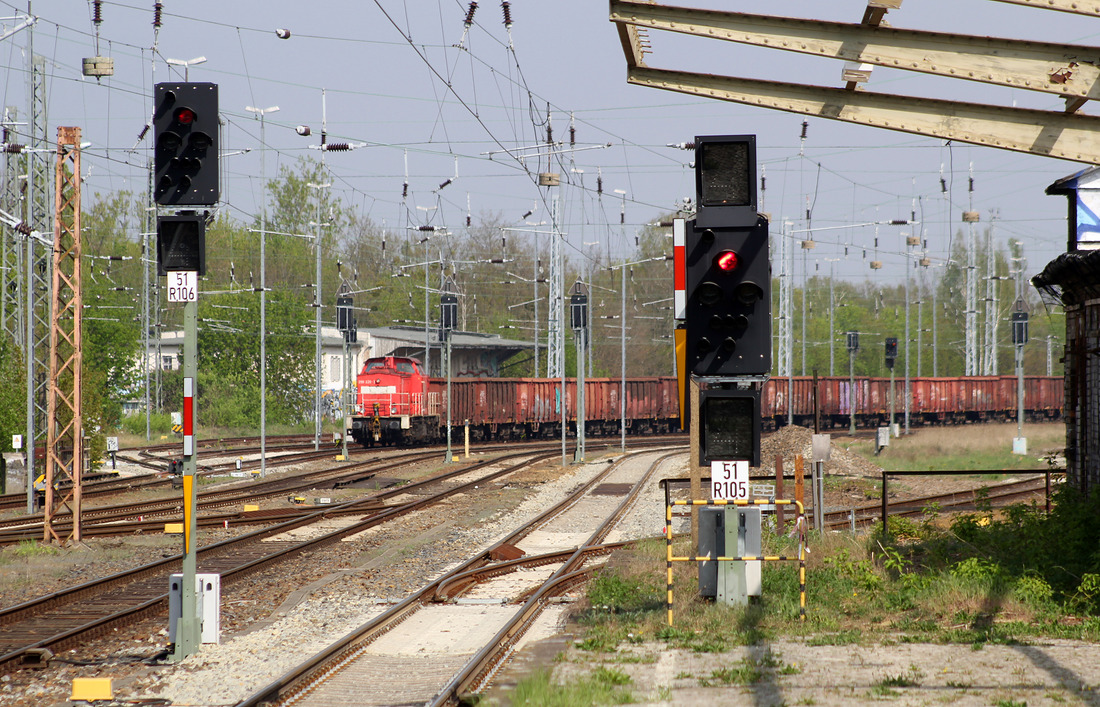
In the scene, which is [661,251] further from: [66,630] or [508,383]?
[66,630]

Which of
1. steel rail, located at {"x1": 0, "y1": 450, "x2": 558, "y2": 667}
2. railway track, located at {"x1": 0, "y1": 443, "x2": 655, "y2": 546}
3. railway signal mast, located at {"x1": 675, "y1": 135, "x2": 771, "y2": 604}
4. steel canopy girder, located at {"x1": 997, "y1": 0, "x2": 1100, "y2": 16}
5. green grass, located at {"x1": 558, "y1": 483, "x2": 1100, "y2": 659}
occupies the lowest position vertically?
railway track, located at {"x1": 0, "y1": 443, "x2": 655, "y2": 546}

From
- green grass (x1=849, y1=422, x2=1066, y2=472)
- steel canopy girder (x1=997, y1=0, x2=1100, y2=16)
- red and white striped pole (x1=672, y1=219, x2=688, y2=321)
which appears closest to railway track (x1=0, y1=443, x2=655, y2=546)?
red and white striped pole (x1=672, y1=219, x2=688, y2=321)

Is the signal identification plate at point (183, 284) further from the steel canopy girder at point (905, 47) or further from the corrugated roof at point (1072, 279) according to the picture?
the corrugated roof at point (1072, 279)

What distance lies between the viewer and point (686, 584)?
1245cm

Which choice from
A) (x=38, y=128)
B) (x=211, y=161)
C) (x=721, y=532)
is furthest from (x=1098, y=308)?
(x=38, y=128)

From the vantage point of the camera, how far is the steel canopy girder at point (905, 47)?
31.8 feet

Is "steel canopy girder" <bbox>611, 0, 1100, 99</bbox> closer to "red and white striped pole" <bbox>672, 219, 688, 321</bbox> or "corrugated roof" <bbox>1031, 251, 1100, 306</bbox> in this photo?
"red and white striped pole" <bbox>672, 219, 688, 321</bbox>

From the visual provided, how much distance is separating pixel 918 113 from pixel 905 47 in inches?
49.9

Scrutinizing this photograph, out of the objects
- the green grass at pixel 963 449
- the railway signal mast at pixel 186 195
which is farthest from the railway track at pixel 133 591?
the green grass at pixel 963 449

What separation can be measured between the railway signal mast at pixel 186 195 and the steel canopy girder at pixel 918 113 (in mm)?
4417

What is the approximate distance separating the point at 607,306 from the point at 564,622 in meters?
79.0

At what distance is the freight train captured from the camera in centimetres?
4481

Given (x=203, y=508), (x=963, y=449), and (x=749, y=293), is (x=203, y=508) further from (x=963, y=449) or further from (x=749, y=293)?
(x=963, y=449)

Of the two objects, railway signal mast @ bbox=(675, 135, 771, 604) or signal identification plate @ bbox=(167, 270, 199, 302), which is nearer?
railway signal mast @ bbox=(675, 135, 771, 604)
